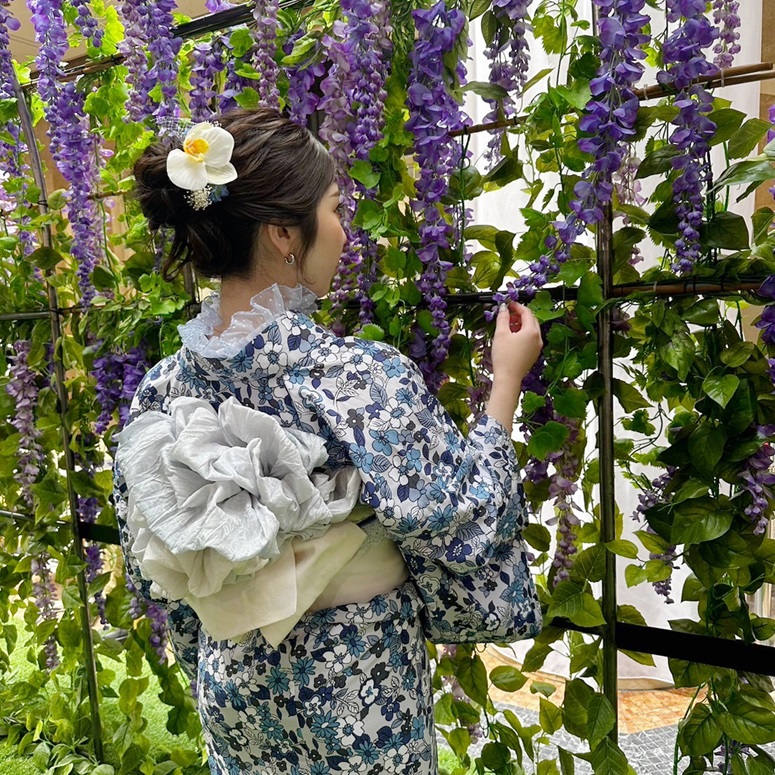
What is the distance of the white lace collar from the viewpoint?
3.21ft

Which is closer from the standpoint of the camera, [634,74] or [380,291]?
[634,74]

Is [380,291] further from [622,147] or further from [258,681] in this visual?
[258,681]

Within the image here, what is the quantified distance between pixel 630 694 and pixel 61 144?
2164 mm

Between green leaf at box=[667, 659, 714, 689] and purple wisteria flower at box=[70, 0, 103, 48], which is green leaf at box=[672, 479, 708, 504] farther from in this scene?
purple wisteria flower at box=[70, 0, 103, 48]

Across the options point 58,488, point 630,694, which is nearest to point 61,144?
point 58,488

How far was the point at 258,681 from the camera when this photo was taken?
1047mm

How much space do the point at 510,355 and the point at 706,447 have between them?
284mm

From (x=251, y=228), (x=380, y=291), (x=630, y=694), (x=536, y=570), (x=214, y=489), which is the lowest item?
(x=630, y=694)

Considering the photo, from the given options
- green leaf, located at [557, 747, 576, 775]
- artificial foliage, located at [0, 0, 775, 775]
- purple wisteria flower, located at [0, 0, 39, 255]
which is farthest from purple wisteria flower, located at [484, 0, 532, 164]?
purple wisteria flower, located at [0, 0, 39, 255]

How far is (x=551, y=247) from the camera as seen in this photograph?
42.2 inches

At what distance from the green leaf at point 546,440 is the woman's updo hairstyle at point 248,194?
418 millimetres

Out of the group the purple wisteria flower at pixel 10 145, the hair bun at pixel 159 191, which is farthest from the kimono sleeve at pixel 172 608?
the purple wisteria flower at pixel 10 145

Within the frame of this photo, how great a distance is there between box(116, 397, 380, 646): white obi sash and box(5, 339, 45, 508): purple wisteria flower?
108 centimetres

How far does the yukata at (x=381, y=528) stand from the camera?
0.95 metres
